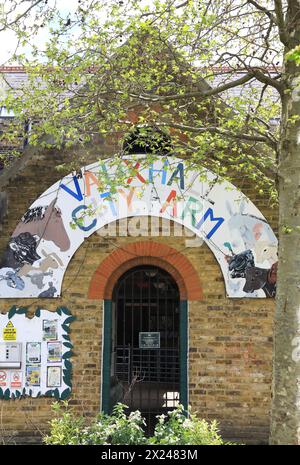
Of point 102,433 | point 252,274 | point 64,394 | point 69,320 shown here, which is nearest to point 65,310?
point 69,320

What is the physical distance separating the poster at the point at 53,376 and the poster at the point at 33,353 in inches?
9.2

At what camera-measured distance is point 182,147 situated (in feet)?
22.2

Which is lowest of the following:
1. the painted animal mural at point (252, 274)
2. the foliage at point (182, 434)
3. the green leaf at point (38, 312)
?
the foliage at point (182, 434)

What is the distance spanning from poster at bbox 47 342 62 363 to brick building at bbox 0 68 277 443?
2 cm

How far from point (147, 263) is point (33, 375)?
2.39 meters

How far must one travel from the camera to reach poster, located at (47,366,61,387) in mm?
7750

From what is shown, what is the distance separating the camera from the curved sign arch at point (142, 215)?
25.9ft

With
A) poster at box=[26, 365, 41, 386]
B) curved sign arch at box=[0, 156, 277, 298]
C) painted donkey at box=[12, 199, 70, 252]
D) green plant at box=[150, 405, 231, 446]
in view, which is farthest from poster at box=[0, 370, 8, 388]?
green plant at box=[150, 405, 231, 446]

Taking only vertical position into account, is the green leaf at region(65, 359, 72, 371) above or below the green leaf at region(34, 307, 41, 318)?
below

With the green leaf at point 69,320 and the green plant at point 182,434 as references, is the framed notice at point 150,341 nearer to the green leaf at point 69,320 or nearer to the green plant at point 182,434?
the green leaf at point 69,320

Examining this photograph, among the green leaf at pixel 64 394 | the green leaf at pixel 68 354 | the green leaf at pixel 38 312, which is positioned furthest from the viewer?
the green leaf at pixel 38 312

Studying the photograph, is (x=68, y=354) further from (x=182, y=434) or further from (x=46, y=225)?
(x=182, y=434)

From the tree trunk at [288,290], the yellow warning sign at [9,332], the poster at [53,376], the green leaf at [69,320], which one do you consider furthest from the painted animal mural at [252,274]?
the yellow warning sign at [9,332]

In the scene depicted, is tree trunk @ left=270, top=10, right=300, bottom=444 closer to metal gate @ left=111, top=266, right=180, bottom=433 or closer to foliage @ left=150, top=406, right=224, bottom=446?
foliage @ left=150, top=406, right=224, bottom=446
